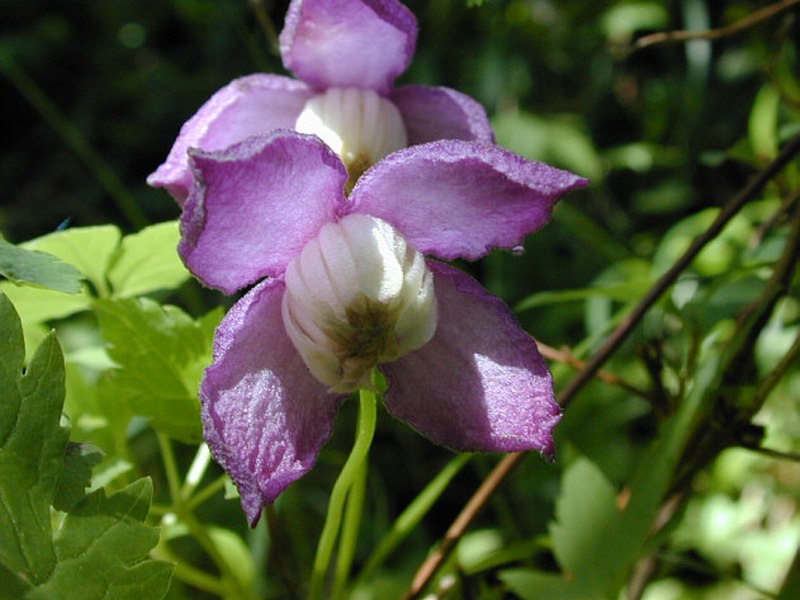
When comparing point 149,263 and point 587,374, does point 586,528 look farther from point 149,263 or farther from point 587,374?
point 149,263

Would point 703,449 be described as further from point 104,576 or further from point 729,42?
point 729,42

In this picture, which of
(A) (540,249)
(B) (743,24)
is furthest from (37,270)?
(A) (540,249)

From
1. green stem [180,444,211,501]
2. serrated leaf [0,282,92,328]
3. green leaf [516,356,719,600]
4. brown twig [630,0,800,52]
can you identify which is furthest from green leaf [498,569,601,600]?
brown twig [630,0,800,52]

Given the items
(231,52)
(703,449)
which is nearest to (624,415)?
(703,449)

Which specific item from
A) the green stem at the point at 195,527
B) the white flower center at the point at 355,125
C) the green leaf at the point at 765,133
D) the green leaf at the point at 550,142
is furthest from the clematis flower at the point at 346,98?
the green leaf at the point at 550,142

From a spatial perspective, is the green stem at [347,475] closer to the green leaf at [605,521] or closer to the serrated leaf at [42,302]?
the green leaf at [605,521]

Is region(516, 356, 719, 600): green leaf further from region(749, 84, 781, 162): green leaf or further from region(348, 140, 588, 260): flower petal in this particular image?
region(749, 84, 781, 162): green leaf

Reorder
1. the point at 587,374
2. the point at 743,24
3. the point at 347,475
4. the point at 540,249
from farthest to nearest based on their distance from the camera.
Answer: the point at 540,249, the point at 743,24, the point at 587,374, the point at 347,475
